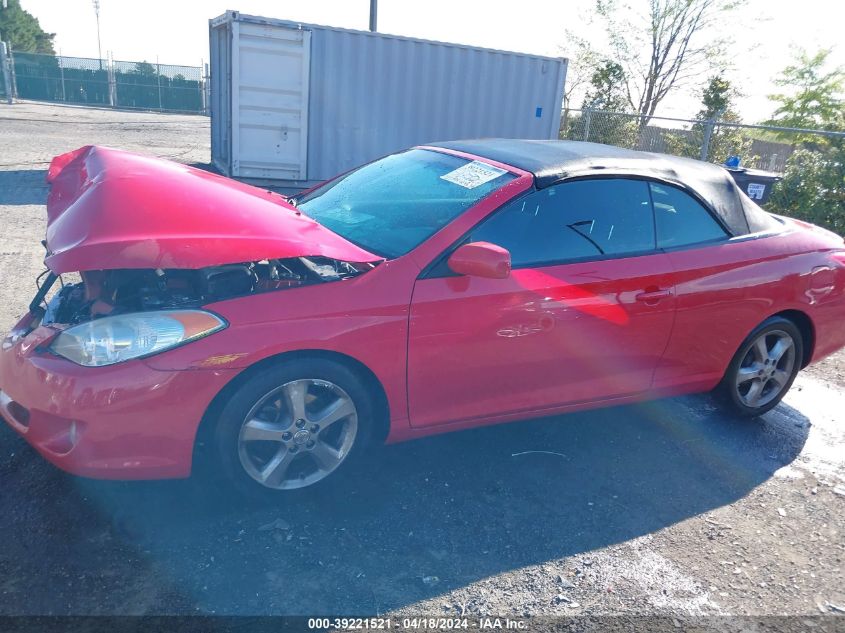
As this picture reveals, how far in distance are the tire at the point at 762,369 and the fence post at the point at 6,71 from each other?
33649mm

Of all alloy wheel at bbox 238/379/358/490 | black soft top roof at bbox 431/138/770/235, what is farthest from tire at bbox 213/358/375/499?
black soft top roof at bbox 431/138/770/235

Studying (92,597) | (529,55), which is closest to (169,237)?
(92,597)

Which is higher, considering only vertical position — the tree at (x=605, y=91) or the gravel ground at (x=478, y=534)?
the tree at (x=605, y=91)

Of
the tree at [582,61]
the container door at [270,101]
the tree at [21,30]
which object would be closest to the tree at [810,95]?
the tree at [582,61]

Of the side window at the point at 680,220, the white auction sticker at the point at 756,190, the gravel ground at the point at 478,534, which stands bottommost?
the gravel ground at the point at 478,534

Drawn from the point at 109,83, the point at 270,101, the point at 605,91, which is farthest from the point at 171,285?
the point at 109,83

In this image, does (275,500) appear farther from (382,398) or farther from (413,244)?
(413,244)

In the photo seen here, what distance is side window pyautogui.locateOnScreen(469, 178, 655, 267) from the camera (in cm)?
329

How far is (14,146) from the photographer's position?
1520 cm

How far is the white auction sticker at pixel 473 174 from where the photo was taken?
3.49 meters

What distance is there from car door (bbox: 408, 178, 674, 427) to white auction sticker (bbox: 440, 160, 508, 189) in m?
0.26

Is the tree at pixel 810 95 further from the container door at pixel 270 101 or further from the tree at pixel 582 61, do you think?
the container door at pixel 270 101

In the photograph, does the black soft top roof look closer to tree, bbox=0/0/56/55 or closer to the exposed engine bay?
the exposed engine bay

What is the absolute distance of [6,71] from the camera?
1164 inches
